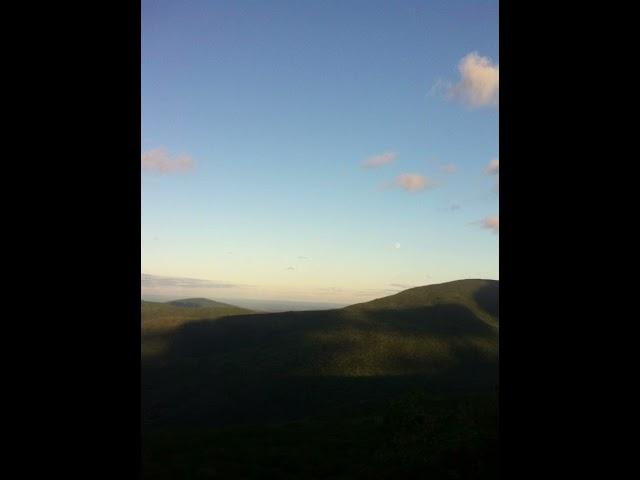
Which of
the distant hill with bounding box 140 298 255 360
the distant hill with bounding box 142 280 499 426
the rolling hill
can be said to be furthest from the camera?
the distant hill with bounding box 140 298 255 360

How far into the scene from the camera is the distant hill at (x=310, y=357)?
50.4 metres

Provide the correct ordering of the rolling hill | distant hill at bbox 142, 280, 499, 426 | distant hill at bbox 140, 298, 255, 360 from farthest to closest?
distant hill at bbox 140, 298, 255, 360, distant hill at bbox 142, 280, 499, 426, the rolling hill

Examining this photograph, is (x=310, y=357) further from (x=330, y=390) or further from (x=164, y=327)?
(x=164, y=327)

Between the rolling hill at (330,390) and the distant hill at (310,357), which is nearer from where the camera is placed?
the rolling hill at (330,390)

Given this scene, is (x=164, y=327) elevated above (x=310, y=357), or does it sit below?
above

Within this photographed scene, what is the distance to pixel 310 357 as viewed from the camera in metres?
65.7

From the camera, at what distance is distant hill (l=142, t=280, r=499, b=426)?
50406mm

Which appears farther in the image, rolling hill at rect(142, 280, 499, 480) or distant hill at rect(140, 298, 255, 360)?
distant hill at rect(140, 298, 255, 360)

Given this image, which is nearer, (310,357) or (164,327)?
(310,357)

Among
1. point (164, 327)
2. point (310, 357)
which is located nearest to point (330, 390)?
point (310, 357)

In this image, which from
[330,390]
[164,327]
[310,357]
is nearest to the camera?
[330,390]
